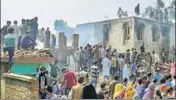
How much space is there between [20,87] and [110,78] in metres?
2.11

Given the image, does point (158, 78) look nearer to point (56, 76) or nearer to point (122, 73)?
point (122, 73)

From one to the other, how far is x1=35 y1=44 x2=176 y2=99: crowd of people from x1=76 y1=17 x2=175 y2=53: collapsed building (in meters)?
0.15

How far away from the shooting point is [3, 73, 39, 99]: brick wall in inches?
303

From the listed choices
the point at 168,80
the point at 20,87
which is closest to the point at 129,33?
the point at 168,80

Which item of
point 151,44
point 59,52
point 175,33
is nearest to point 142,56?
point 151,44

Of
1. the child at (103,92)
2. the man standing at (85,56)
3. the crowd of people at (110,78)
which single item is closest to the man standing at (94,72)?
the crowd of people at (110,78)

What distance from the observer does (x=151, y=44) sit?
9.31 meters

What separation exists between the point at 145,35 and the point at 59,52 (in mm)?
1822

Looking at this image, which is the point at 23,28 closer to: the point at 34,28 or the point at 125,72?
the point at 34,28

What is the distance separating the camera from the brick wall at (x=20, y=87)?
303 inches

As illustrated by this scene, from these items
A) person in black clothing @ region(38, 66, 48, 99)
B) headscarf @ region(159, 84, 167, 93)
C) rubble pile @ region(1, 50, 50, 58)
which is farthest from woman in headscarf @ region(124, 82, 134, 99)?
rubble pile @ region(1, 50, 50, 58)

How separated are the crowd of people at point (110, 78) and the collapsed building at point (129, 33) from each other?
0.15 m

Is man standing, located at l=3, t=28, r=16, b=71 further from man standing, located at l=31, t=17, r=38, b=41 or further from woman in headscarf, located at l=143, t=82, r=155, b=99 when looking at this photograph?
woman in headscarf, located at l=143, t=82, r=155, b=99

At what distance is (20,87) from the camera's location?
795 centimetres
